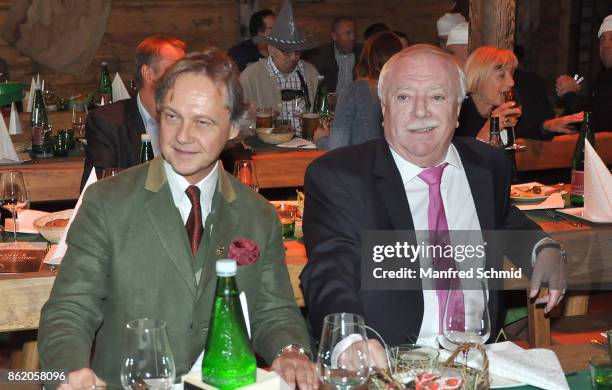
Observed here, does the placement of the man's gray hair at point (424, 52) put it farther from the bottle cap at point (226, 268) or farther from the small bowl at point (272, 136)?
the small bowl at point (272, 136)

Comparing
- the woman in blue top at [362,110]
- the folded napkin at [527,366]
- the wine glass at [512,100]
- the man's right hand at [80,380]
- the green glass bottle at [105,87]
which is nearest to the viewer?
the man's right hand at [80,380]

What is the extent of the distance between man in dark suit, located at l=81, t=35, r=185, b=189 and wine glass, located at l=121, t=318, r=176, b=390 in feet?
8.06

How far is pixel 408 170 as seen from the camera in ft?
8.64

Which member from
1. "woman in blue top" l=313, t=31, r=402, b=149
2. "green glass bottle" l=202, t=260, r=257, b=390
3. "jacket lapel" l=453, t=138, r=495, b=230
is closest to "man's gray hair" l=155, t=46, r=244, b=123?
"green glass bottle" l=202, t=260, r=257, b=390

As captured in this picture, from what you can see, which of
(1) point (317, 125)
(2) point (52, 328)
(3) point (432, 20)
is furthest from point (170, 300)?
(3) point (432, 20)

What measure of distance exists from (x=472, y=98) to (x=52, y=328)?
3231 millimetres

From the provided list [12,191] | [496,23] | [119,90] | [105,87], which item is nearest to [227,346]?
[12,191]

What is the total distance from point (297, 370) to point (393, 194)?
0.74 m

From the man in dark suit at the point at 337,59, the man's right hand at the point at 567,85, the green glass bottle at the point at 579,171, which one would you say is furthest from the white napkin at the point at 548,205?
the man in dark suit at the point at 337,59

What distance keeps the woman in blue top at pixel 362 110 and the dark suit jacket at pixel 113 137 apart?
1.08 meters

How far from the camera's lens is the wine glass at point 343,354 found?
5.63 ft

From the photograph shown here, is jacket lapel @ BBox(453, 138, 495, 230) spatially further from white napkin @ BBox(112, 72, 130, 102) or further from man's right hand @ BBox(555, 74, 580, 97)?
man's right hand @ BBox(555, 74, 580, 97)

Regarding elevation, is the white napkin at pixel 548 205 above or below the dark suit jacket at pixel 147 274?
below

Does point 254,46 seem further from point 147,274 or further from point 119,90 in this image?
point 147,274
